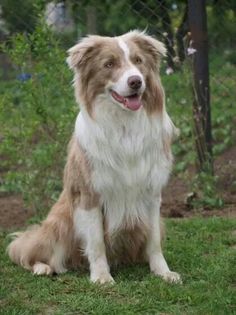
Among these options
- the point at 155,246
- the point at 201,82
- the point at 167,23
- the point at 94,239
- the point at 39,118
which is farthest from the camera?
the point at 167,23

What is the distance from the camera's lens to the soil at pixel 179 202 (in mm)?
6835

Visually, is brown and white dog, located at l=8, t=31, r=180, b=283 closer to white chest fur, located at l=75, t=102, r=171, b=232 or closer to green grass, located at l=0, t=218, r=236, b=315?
white chest fur, located at l=75, t=102, r=171, b=232

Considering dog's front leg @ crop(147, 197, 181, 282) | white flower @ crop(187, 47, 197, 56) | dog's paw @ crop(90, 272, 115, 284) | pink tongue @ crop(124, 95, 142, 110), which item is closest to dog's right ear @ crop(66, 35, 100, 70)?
pink tongue @ crop(124, 95, 142, 110)

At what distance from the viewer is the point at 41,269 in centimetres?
510

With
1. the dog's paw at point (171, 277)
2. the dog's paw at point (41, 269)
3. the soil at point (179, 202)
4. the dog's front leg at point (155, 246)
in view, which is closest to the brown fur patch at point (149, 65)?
the dog's front leg at point (155, 246)

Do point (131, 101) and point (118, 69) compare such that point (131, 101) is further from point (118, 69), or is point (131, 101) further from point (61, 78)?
point (61, 78)

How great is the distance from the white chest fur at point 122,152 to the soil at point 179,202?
193 cm

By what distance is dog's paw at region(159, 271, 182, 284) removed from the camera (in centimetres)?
471

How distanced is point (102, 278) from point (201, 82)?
283 centimetres

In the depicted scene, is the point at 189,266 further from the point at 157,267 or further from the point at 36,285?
the point at 36,285

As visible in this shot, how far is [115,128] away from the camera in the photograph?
4.73m

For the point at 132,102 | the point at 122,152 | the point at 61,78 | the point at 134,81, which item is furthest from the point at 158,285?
the point at 61,78

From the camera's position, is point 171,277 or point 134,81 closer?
point 134,81

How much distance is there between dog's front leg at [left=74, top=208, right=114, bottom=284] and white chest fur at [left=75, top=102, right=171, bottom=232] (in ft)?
0.44
